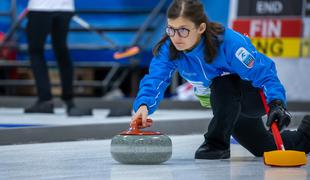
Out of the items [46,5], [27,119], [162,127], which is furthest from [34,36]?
[162,127]

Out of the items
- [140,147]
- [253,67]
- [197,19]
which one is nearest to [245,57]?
[253,67]

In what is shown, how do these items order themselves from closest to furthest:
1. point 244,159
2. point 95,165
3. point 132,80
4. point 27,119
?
1. point 95,165
2. point 244,159
3. point 27,119
4. point 132,80

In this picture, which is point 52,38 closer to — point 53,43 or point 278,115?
point 53,43

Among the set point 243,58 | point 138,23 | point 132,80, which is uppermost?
point 243,58

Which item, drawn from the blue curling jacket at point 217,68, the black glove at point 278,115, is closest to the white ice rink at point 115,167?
the black glove at point 278,115

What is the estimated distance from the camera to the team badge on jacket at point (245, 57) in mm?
3267

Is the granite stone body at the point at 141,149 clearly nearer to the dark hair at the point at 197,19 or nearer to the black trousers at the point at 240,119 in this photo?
the black trousers at the point at 240,119

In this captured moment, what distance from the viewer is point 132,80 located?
29.8 ft

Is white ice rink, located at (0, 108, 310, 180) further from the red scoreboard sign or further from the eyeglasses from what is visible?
the red scoreboard sign

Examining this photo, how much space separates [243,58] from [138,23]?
5.89 meters

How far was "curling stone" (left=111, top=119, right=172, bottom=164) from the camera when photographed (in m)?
3.15

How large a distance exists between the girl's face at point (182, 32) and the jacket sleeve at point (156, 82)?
16 cm

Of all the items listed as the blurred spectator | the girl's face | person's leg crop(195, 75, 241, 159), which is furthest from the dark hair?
the blurred spectator

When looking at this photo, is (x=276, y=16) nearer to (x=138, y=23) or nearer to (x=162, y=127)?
(x=138, y=23)
